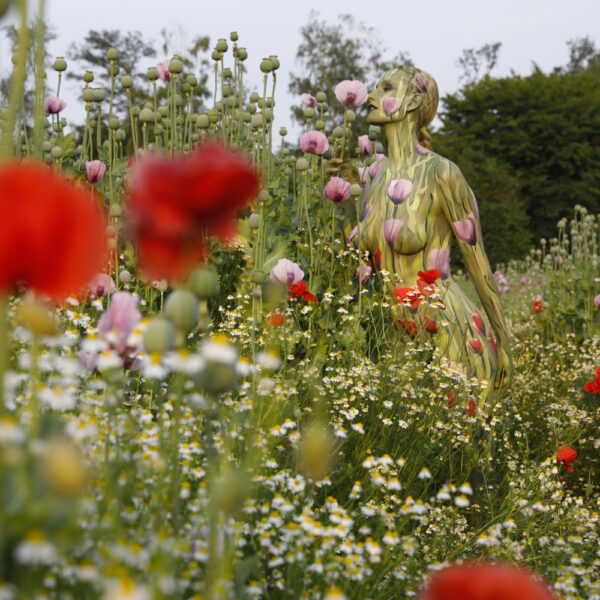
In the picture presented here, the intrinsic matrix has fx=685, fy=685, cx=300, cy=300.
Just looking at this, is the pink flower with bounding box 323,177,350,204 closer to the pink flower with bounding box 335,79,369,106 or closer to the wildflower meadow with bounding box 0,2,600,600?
the wildflower meadow with bounding box 0,2,600,600

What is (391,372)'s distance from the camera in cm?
298

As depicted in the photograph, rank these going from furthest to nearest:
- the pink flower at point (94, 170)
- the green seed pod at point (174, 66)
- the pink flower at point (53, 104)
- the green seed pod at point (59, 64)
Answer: the pink flower at point (53, 104) → the green seed pod at point (59, 64) → the pink flower at point (94, 170) → the green seed pod at point (174, 66)

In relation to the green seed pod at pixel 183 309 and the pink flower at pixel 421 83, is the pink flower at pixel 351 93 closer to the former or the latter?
the pink flower at pixel 421 83

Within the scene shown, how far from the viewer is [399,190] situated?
3.44m

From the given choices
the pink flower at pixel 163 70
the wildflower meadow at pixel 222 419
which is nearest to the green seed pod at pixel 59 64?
the wildflower meadow at pixel 222 419

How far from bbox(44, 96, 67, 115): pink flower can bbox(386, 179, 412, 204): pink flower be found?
176 centimetres

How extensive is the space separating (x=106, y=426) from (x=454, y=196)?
2374 millimetres

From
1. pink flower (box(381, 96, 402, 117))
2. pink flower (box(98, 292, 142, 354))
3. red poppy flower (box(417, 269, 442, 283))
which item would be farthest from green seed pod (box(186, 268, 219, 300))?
pink flower (box(381, 96, 402, 117))

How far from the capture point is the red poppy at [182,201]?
0.75 m

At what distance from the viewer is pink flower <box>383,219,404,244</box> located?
3.43m

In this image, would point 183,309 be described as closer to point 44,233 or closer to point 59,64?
point 44,233

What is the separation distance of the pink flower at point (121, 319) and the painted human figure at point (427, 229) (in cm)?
220

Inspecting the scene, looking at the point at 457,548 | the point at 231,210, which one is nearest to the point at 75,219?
the point at 231,210

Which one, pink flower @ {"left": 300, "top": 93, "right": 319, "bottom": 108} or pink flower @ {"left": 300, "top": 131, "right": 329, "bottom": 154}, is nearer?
pink flower @ {"left": 300, "top": 131, "right": 329, "bottom": 154}
